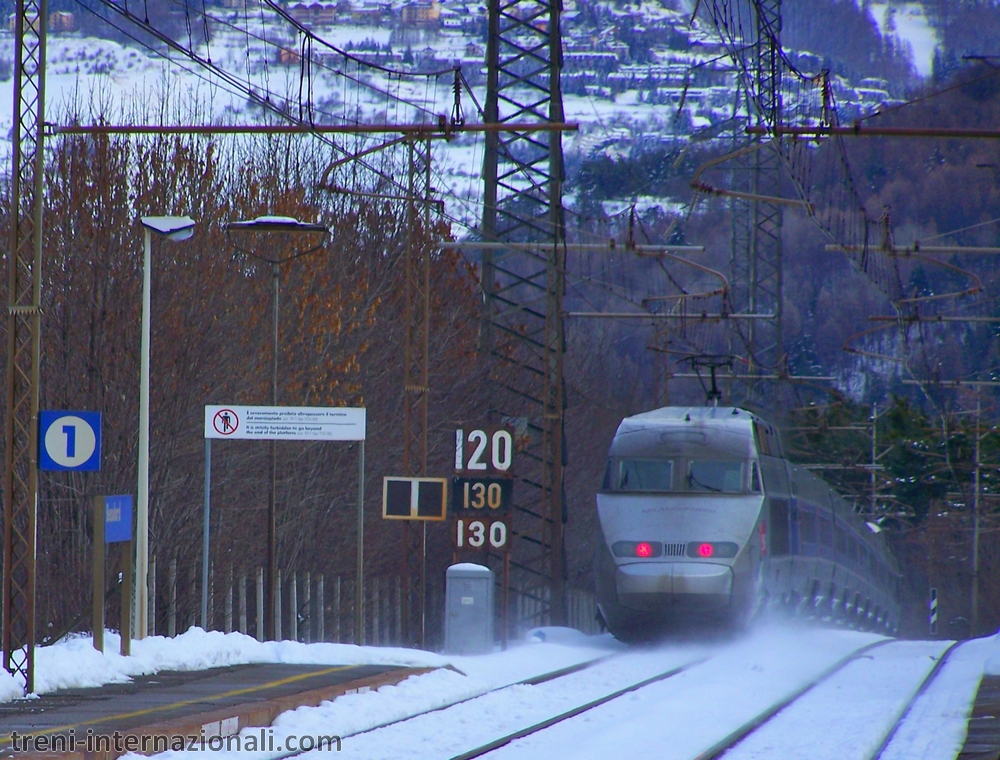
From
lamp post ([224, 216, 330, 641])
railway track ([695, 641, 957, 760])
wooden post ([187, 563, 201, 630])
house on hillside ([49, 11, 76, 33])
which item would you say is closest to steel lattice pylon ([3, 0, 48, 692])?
railway track ([695, 641, 957, 760])

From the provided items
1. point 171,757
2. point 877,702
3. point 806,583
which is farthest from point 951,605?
point 171,757

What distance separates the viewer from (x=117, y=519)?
16938mm

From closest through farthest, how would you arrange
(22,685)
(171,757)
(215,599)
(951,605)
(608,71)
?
1. (171,757)
2. (22,685)
3. (215,599)
4. (951,605)
5. (608,71)

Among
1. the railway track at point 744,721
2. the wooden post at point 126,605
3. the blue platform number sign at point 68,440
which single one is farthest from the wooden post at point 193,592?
the blue platform number sign at point 68,440

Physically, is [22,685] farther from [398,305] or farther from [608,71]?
[608,71]

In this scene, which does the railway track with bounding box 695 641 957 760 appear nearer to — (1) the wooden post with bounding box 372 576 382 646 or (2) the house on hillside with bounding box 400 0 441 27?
(1) the wooden post with bounding box 372 576 382 646

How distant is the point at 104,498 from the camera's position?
16.5m

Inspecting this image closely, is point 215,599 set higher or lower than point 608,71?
lower

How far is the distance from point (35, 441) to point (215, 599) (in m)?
17.3

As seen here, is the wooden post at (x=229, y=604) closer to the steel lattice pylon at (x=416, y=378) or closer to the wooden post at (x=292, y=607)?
the wooden post at (x=292, y=607)

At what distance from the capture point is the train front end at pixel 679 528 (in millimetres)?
22719

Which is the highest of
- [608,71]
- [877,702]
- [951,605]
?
[608,71]

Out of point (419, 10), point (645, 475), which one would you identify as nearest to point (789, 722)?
point (645, 475)

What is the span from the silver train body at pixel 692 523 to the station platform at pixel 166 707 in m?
6.73
